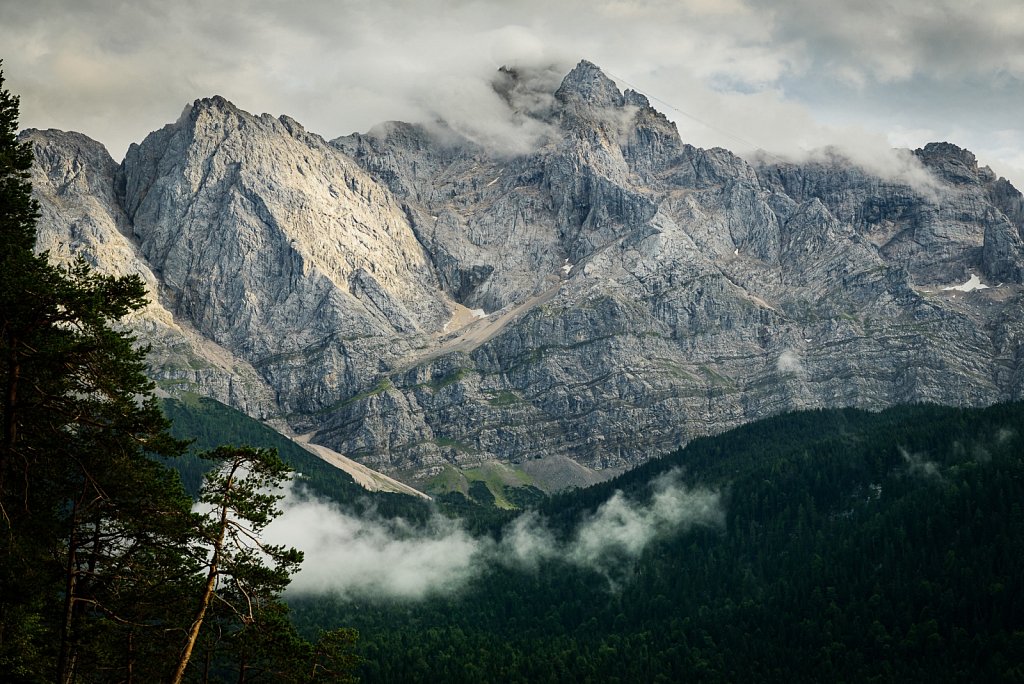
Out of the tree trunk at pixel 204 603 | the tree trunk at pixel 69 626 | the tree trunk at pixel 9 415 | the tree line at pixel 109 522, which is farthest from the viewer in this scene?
the tree line at pixel 109 522

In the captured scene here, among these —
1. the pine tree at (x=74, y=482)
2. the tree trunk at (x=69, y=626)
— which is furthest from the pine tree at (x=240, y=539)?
the tree trunk at (x=69, y=626)

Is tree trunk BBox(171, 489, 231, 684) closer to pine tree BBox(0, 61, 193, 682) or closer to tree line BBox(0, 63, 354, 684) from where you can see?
tree line BBox(0, 63, 354, 684)

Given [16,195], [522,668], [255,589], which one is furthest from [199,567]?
[522,668]

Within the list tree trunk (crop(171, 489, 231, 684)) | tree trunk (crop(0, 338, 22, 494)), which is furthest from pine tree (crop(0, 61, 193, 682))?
tree trunk (crop(171, 489, 231, 684))

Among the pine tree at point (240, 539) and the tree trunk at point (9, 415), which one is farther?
the pine tree at point (240, 539)

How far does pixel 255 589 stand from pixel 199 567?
2191mm

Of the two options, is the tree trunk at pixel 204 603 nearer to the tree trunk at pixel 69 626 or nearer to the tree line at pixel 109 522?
the tree line at pixel 109 522

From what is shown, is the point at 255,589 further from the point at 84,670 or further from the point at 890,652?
the point at 890,652

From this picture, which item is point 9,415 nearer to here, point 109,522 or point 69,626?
point 109,522

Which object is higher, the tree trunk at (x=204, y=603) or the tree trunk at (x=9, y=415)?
the tree trunk at (x=9, y=415)

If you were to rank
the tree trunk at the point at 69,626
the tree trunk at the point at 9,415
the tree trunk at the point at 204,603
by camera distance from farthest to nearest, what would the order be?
the tree trunk at the point at 9,415 → the tree trunk at the point at 204,603 → the tree trunk at the point at 69,626

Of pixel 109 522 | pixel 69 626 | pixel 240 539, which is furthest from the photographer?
pixel 109 522

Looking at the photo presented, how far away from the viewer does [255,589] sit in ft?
129

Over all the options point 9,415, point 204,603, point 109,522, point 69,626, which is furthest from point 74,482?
point 204,603
